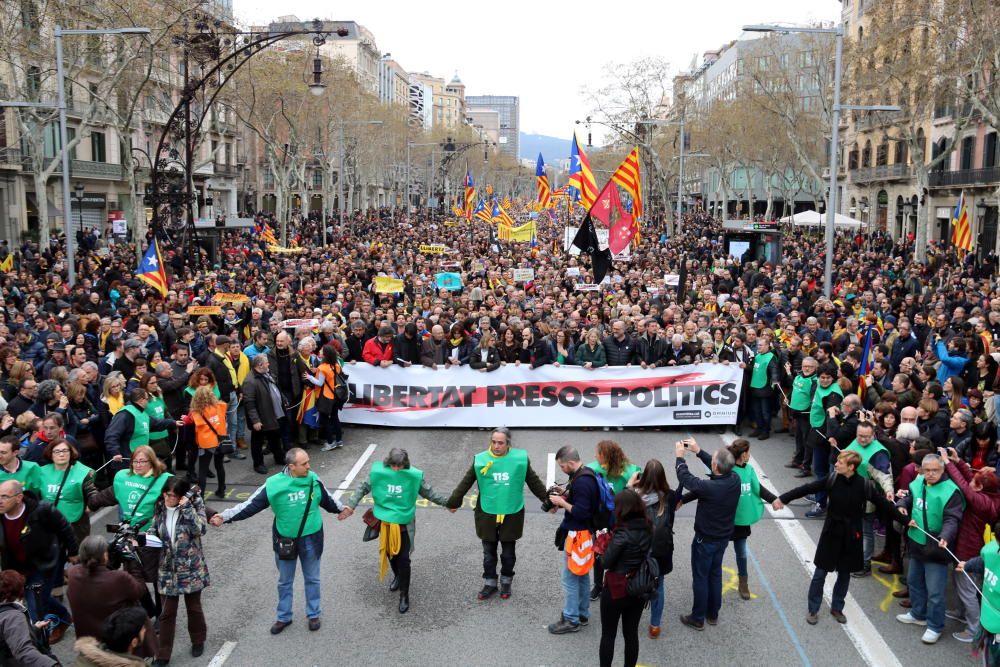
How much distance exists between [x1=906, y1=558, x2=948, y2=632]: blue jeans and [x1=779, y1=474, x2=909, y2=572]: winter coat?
47cm

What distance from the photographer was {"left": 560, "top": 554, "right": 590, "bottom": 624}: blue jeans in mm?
6668

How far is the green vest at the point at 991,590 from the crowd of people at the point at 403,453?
361 mm

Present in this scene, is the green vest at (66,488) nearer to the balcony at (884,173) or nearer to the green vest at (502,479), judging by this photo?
the green vest at (502,479)

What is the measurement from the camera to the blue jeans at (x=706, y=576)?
22.0 ft

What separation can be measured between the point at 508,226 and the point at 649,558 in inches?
1458

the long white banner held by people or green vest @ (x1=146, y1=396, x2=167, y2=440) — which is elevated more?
green vest @ (x1=146, y1=396, x2=167, y2=440)

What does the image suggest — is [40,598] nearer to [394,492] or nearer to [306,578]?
[306,578]

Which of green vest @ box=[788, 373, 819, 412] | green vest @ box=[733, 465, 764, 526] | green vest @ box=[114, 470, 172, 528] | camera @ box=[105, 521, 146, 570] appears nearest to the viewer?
camera @ box=[105, 521, 146, 570]

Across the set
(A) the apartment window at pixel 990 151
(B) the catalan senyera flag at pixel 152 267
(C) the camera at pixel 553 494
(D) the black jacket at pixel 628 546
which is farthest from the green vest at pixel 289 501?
(A) the apartment window at pixel 990 151

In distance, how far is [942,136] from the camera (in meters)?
44.1

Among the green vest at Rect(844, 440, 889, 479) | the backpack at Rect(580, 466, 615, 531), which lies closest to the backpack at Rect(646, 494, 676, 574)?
the backpack at Rect(580, 466, 615, 531)

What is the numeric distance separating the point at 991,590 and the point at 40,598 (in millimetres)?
6402

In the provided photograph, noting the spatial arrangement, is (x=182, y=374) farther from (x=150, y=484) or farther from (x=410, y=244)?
(x=410, y=244)

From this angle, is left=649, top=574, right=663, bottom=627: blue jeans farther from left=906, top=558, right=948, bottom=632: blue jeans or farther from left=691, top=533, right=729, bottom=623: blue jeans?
left=906, top=558, right=948, bottom=632: blue jeans
